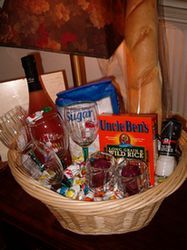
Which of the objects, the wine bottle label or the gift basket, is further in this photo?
the wine bottle label

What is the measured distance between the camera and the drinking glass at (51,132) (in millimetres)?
756

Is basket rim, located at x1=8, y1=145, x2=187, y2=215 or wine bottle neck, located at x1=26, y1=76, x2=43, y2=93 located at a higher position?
wine bottle neck, located at x1=26, y1=76, x2=43, y2=93

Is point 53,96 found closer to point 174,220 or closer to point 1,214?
point 1,214

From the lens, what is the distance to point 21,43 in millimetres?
682

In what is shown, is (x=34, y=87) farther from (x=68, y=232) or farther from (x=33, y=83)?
(x=68, y=232)

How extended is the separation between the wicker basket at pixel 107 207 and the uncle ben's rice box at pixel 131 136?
81 mm

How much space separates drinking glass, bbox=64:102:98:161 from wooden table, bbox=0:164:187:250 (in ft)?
0.65

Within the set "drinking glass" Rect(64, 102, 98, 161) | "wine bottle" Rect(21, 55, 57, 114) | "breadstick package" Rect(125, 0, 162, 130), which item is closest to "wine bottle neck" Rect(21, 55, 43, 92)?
"wine bottle" Rect(21, 55, 57, 114)

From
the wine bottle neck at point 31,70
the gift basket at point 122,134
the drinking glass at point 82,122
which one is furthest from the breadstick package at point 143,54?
the wine bottle neck at point 31,70

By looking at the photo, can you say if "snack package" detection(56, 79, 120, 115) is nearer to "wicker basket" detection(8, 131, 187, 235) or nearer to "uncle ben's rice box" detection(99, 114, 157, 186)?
"uncle ben's rice box" detection(99, 114, 157, 186)

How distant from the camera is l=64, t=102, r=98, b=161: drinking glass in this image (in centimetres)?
72

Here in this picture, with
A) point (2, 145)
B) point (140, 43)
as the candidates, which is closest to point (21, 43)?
point (140, 43)

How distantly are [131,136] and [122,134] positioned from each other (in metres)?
0.02

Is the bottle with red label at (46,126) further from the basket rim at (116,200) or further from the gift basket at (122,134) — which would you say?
the basket rim at (116,200)
